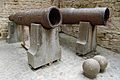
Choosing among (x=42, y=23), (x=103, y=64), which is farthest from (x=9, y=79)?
(x=103, y=64)

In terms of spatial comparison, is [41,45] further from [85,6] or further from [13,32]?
[85,6]

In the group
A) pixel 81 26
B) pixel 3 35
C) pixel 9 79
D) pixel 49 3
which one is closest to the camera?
pixel 9 79

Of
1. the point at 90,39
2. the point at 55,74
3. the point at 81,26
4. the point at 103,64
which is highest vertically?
the point at 81,26

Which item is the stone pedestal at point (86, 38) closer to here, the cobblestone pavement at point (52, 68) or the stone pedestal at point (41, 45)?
the cobblestone pavement at point (52, 68)

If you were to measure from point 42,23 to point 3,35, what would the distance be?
2.57 m

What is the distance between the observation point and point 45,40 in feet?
8.65

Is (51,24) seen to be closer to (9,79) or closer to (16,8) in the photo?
(9,79)

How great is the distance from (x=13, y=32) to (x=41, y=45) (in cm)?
201

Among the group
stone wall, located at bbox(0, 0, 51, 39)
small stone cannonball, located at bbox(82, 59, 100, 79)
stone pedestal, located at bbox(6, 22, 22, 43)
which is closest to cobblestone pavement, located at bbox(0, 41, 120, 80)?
small stone cannonball, located at bbox(82, 59, 100, 79)

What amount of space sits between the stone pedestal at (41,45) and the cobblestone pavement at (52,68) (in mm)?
146

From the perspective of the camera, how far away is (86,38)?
10.5 ft

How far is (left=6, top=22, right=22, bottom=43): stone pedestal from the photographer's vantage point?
427 cm

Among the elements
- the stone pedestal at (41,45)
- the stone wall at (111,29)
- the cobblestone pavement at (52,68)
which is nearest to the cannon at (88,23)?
the cobblestone pavement at (52,68)

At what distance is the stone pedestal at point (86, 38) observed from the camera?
3.20 metres
